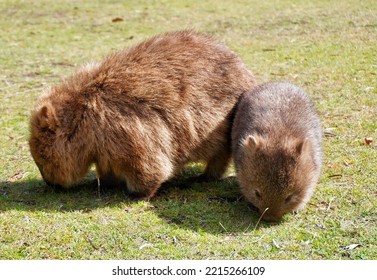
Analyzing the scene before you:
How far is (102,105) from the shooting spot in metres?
5.13

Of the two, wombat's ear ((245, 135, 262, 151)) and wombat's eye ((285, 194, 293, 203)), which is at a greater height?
wombat's ear ((245, 135, 262, 151))

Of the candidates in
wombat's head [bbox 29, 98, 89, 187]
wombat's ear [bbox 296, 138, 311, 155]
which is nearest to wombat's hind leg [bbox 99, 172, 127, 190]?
wombat's head [bbox 29, 98, 89, 187]

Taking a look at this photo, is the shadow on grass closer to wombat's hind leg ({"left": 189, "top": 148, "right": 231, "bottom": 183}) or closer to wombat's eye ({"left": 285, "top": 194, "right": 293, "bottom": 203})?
wombat's hind leg ({"left": 189, "top": 148, "right": 231, "bottom": 183})

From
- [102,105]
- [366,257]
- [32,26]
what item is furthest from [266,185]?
[32,26]

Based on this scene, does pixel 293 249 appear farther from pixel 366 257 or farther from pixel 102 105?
pixel 102 105

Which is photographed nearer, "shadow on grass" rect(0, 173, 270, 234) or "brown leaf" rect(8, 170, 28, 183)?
"shadow on grass" rect(0, 173, 270, 234)

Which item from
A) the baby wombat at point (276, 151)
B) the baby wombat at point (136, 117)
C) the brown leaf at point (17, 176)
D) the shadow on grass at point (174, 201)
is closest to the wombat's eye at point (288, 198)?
the baby wombat at point (276, 151)

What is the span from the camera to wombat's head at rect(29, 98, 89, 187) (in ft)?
17.0

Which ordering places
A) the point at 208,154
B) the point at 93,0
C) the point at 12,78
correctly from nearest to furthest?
the point at 208,154, the point at 12,78, the point at 93,0

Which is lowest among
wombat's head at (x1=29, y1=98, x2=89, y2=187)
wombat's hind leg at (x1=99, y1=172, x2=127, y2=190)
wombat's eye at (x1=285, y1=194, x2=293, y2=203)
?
wombat's hind leg at (x1=99, y1=172, x2=127, y2=190)

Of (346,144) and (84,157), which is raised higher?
(84,157)

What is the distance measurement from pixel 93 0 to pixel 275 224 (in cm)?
1173

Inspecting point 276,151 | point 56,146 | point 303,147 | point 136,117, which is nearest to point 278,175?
point 276,151

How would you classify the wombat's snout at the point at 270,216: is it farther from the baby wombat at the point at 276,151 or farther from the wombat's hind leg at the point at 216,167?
the wombat's hind leg at the point at 216,167
